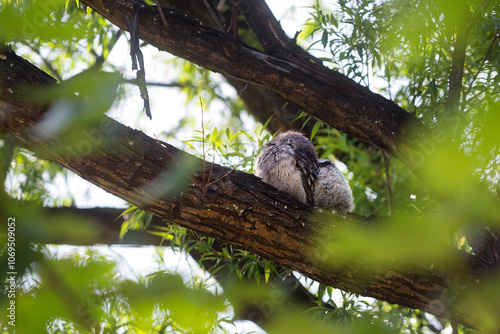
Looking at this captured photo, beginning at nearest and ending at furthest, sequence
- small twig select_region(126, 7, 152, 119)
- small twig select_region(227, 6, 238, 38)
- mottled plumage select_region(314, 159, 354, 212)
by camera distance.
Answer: small twig select_region(126, 7, 152, 119), small twig select_region(227, 6, 238, 38), mottled plumage select_region(314, 159, 354, 212)

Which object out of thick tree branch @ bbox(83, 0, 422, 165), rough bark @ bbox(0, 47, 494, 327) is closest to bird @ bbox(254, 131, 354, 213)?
thick tree branch @ bbox(83, 0, 422, 165)

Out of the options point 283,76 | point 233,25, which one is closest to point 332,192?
point 283,76

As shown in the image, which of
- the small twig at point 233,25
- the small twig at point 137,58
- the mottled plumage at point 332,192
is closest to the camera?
the small twig at point 137,58

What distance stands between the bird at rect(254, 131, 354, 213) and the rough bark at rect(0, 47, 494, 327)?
372mm

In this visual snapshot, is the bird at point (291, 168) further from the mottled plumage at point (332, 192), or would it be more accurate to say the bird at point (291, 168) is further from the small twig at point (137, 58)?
the small twig at point (137, 58)

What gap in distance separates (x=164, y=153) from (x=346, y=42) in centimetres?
155

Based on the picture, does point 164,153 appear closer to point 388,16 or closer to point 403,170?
point 388,16

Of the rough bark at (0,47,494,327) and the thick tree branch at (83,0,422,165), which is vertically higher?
the thick tree branch at (83,0,422,165)

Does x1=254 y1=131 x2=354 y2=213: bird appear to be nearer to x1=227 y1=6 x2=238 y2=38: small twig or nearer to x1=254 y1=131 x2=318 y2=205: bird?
Result: x1=254 y1=131 x2=318 y2=205: bird

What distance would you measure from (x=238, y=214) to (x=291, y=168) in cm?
59

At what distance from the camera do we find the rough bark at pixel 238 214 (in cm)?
176

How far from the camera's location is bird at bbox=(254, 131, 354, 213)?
233 cm

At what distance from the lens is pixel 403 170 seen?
3.12m

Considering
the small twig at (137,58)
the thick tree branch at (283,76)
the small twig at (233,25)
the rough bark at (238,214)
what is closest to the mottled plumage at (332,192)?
the thick tree branch at (283,76)
